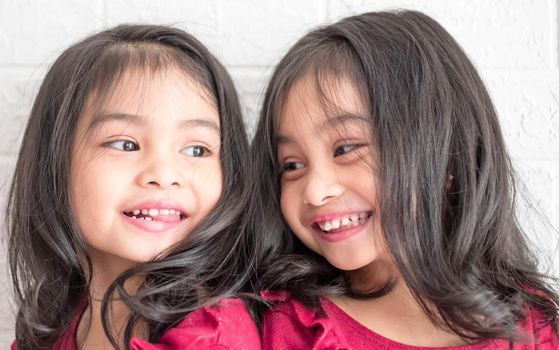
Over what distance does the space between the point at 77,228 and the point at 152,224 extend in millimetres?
122

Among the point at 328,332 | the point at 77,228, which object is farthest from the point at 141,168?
the point at 328,332

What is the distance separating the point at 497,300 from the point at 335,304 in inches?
10.0

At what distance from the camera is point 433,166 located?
1.05 metres

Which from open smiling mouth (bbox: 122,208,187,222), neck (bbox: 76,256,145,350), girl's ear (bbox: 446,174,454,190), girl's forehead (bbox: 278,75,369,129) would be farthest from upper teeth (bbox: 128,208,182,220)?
girl's ear (bbox: 446,174,454,190)

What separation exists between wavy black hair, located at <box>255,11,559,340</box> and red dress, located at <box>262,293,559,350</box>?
2cm

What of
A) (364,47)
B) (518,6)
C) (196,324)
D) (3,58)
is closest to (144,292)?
(196,324)

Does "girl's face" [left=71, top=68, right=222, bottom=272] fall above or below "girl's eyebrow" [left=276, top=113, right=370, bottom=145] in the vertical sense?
below

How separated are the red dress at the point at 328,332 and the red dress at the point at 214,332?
41 mm

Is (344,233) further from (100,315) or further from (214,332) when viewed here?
(100,315)

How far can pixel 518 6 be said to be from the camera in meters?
1.33

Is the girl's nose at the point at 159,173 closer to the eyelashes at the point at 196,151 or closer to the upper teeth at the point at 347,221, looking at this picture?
the eyelashes at the point at 196,151

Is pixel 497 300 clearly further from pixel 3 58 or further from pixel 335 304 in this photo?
pixel 3 58

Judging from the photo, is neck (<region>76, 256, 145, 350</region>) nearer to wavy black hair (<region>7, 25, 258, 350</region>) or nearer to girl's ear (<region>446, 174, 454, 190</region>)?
wavy black hair (<region>7, 25, 258, 350</region>)

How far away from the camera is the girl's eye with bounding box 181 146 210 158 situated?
3.70 ft
